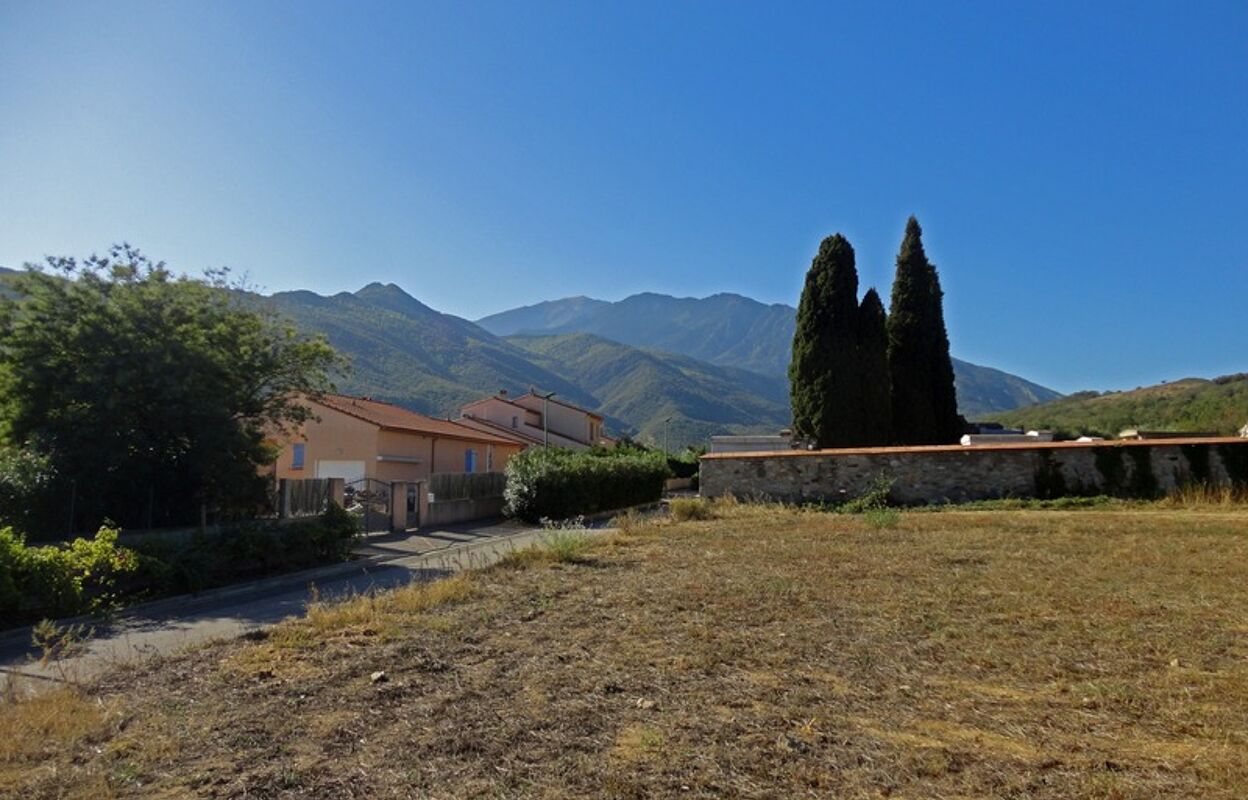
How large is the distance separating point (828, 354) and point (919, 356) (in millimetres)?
5371

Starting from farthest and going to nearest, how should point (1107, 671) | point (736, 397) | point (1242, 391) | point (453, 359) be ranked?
point (736, 397)
point (453, 359)
point (1242, 391)
point (1107, 671)

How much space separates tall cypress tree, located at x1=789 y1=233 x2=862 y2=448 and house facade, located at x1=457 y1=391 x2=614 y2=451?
24.6 meters

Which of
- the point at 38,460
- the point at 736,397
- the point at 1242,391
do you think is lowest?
the point at 38,460

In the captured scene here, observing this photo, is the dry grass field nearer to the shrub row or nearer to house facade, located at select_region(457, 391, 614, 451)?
the shrub row

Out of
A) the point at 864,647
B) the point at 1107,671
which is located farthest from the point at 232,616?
the point at 1107,671

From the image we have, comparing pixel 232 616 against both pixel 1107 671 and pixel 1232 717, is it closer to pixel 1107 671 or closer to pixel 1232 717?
pixel 1107 671

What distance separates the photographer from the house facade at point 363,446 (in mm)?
31938

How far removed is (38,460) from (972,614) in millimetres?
15785

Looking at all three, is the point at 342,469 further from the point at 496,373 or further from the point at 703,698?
the point at 496,373

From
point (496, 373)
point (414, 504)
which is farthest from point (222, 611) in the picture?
point (496, 373)

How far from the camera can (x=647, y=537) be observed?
1531 cm

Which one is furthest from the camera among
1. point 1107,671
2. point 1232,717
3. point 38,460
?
point 38,460

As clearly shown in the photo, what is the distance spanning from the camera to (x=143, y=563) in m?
11.5

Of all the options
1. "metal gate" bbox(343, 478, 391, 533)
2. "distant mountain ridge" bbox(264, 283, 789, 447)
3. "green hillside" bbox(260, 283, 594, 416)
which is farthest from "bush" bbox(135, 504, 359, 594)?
"distant mountain ridge" bbox(264, 283, 789, 447)
